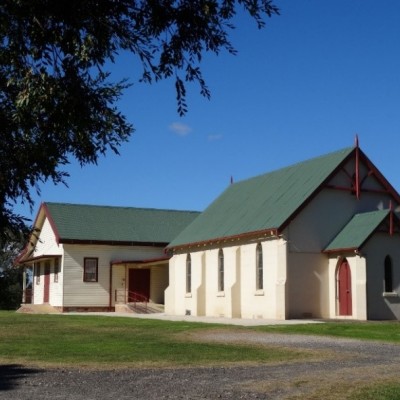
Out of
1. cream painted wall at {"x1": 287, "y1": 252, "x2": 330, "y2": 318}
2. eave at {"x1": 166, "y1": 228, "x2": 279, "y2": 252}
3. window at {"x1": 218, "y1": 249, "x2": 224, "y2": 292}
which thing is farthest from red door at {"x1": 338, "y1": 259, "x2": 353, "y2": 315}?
window at {"x1": 218, "y1": 249, "x2": 224, "y2": 292}

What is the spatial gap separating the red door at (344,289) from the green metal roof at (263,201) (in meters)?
3.44

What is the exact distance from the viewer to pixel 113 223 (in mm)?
52062

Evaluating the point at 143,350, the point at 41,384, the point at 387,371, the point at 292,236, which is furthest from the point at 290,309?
the point at 41,384

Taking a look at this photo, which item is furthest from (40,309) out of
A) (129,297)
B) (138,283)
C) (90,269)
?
(138,283)

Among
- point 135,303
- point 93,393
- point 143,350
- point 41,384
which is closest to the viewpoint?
point 93,393

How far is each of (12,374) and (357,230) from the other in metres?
22.7

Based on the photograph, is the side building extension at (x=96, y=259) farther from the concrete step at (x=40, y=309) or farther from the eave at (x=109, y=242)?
the concrete step at (x=40, y=309)

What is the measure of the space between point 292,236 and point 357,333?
406 inches

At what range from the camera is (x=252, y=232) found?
34.1 metres

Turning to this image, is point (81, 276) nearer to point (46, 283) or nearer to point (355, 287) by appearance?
point (46, 283)

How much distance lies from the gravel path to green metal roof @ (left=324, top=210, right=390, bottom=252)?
16643 mm

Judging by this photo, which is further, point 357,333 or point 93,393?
point 357,333

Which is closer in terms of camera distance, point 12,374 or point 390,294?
point 12,374

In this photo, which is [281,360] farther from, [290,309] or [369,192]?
[369,192]
